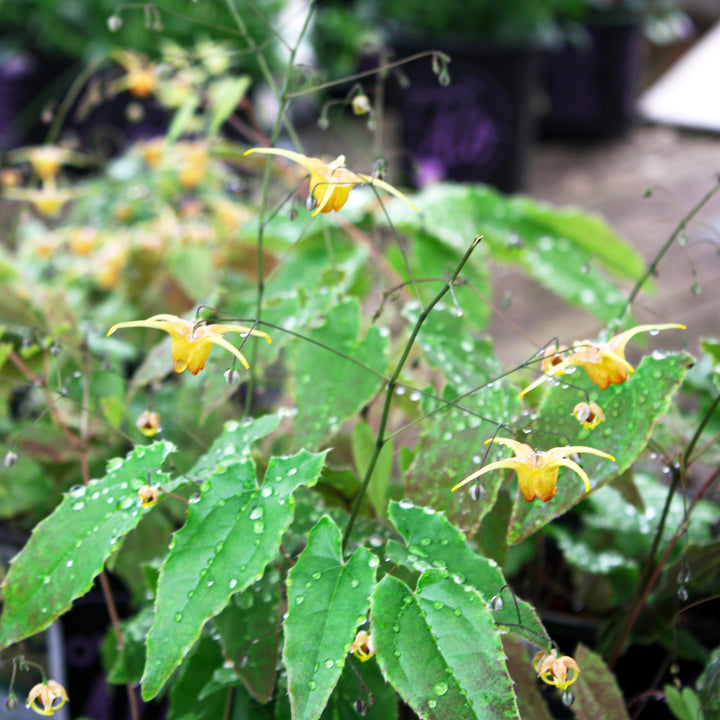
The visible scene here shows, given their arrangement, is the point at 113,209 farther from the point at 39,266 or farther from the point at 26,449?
the point at 26,449

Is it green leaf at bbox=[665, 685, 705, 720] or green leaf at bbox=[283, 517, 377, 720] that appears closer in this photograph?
green leaf at bbox=[283, 517, 377, 720]

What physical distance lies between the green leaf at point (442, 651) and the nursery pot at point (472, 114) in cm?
163

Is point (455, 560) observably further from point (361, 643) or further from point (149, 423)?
point (149, 423)

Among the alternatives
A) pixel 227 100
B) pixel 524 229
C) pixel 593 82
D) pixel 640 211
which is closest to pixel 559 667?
pixel 227 100

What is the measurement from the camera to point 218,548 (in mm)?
368

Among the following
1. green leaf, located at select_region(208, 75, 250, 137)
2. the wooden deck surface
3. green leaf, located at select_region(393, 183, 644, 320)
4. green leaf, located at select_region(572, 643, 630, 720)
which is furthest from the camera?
the wooden deck surface

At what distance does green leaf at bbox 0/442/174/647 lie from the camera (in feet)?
1.26

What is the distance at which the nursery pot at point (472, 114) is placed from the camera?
1.92m

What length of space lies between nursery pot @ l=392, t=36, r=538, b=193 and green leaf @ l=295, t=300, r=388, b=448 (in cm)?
146

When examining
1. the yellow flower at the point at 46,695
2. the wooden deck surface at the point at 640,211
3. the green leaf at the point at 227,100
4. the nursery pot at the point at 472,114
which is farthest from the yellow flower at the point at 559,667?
the nursery pot at the point at 472,114

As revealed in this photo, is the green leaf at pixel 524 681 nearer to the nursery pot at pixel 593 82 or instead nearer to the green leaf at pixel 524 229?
the green leaf at pixel 524 229

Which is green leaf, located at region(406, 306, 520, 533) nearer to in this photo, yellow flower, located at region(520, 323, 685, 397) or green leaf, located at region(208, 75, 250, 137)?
yellow flower, located at region(520, 323, 685, 397)

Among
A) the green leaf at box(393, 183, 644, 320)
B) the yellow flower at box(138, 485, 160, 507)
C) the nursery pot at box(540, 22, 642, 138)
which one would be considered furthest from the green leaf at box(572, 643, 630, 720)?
the nursery pot at box(540, 22, 642, 138)

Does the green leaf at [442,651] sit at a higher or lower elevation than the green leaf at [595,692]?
higher
